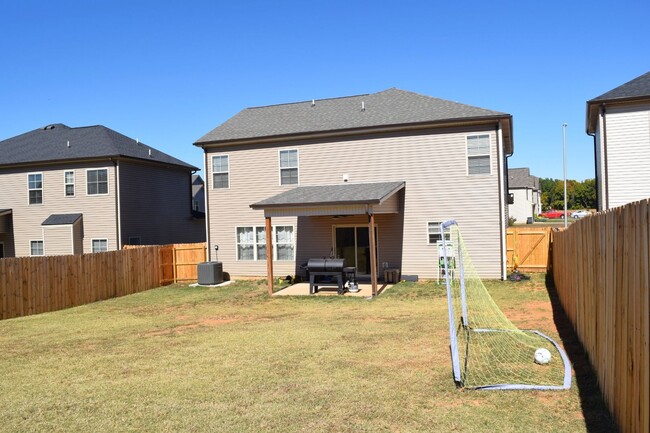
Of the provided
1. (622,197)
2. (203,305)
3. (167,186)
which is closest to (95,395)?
(203,305)

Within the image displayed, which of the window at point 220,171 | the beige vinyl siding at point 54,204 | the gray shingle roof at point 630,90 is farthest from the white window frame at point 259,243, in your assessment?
the gray shingle roof at point 630,90

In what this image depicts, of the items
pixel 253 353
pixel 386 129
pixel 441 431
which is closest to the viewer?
pixel 441 431

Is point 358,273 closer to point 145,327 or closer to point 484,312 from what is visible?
point 484,312

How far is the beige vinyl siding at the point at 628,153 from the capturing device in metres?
18.2

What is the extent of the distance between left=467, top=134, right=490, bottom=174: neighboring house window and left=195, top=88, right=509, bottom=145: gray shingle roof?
3.00ft

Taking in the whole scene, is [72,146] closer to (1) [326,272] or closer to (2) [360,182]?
(2) [360,182]

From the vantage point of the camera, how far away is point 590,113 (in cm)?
2017

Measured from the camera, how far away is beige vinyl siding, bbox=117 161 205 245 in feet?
83.4

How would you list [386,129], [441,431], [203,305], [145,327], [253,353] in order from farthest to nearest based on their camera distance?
[386,129] → [203,305] → [145,327] → [253,353] → [441,431]

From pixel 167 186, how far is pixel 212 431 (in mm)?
24672

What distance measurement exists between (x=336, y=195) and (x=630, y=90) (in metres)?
11.4

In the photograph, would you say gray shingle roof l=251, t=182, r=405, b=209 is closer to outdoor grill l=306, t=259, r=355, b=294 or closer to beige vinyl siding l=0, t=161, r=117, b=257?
outdoor grill l=306, t=259, r=355, b=294

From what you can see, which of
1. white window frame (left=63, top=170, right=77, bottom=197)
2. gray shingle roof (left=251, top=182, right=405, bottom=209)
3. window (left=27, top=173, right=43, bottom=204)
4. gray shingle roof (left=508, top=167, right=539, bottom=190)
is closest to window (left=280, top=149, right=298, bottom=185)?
gray shingle roof (left=251, top=182, right=405, bottom=209)

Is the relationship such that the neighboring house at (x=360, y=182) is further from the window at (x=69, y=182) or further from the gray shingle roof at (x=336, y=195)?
the window at (x=69, y=182)
